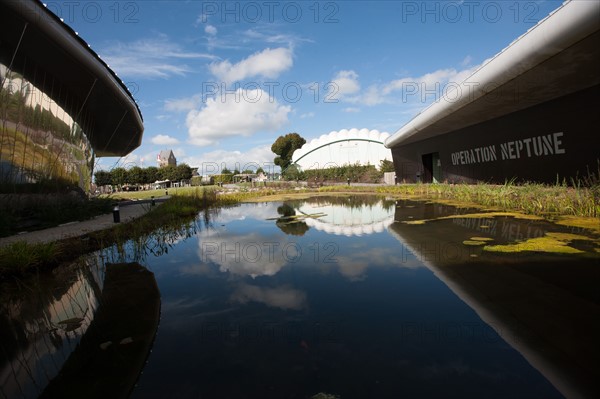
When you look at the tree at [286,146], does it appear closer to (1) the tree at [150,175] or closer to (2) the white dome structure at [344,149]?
(2) the white dome structure at [344,149]

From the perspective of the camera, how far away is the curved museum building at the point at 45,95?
7.41m

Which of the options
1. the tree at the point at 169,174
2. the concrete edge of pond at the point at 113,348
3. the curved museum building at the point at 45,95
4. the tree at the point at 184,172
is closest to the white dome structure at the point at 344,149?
the tree at the point at 184,172

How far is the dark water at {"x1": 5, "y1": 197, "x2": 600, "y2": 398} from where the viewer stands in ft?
7.76

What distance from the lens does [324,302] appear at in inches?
159

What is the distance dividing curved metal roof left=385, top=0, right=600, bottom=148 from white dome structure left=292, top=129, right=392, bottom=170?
139ft

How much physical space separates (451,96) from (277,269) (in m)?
13.9

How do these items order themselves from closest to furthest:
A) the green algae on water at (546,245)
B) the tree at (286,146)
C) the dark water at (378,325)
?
1. the dark water at (378,325)
2. the green algae on water at (546,245)
3. the tree at (286,146)

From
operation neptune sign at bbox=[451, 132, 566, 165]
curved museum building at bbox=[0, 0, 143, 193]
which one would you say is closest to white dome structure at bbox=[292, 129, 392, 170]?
operation neptune sign at bbox=[451, 132, 566, 165]

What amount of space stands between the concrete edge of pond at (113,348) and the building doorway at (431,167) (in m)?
28.2

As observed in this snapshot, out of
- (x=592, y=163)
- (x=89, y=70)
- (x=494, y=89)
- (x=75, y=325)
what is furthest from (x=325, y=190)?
(x=75, y=325)

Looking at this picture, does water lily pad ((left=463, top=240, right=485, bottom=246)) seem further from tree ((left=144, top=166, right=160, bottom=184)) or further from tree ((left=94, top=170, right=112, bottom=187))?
tree ((left=144, top=166, right=160, bottom=184))

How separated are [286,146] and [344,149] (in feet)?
61.1

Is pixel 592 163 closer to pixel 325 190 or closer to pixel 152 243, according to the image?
pixel 152 243

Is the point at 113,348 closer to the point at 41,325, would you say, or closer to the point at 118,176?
the point at 41,325
